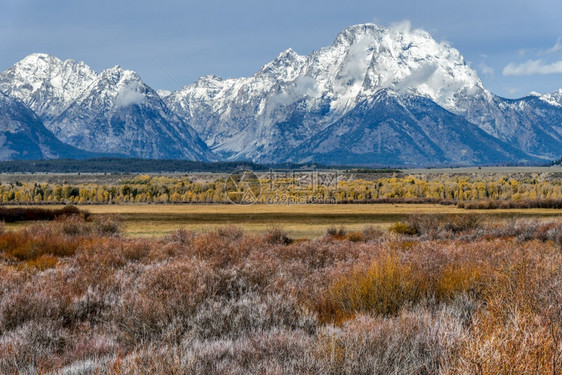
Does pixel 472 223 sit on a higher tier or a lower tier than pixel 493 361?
lower

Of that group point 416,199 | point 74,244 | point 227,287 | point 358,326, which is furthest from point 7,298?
point 416,199

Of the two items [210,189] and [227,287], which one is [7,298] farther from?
[210,189]

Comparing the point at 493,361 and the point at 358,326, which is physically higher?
the point at 493,361

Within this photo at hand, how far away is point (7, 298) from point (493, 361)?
806 cm

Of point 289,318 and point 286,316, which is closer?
point 289,318

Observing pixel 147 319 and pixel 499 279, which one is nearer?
pixel 147 319

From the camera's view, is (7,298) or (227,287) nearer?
(7,298)

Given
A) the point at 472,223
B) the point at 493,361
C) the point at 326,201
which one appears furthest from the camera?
the point at 326,201

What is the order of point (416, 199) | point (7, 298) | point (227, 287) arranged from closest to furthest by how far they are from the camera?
point (7, 298)
point (227, 287)
point (416, 199)

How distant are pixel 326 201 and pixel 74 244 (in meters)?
59.7

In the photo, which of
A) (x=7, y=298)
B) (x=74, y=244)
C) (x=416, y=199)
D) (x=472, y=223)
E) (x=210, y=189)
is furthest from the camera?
(x=210, y=189)

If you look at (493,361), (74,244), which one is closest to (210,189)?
(74,244)

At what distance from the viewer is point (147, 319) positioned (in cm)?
780

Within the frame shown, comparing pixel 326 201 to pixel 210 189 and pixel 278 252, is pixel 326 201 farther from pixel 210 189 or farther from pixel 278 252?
pixel 278 252
